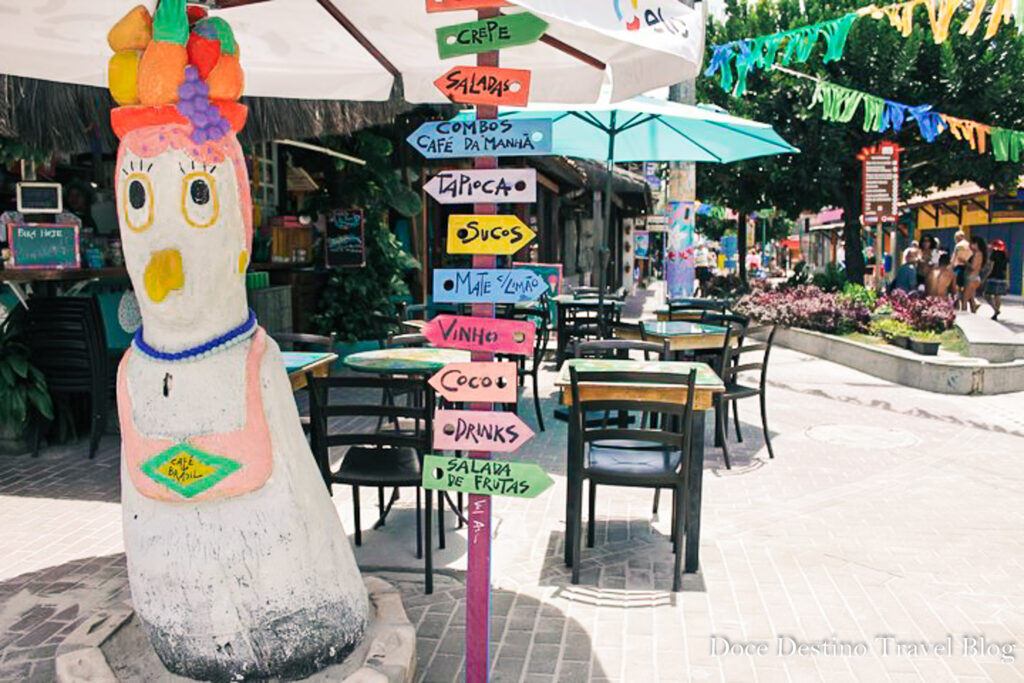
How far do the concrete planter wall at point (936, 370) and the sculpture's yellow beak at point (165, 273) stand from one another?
9040mm

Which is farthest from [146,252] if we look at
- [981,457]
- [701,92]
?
[701,92]

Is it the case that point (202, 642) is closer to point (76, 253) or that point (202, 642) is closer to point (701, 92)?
point (76, 253)

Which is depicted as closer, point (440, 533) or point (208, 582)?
point (208, 582)

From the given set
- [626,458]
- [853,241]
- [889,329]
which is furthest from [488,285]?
[853,241]

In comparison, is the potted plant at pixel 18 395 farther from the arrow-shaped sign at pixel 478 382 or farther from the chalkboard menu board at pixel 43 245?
the arrow-shaped sign at pixel 478 382

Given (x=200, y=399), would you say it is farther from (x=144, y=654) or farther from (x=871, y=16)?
(x=871, y=16)

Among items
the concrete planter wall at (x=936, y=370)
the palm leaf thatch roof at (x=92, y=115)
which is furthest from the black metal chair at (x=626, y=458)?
the concrete planter wall at (x=936, y=370)

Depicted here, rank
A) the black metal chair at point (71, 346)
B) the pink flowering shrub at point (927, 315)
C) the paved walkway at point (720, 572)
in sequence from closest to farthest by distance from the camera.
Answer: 1. the paved walkway at point (720, 572)
2. the black metal chair at point (71, 346)
3. the pink flowering shrub at point (927, 315)

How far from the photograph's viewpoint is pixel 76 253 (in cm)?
651

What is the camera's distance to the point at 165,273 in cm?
248

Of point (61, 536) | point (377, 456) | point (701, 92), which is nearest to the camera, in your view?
point (377, 456)

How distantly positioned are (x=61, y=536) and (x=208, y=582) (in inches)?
105

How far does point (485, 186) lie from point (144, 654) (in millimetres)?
2029

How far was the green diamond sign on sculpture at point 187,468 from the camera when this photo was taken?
2.52 metres
